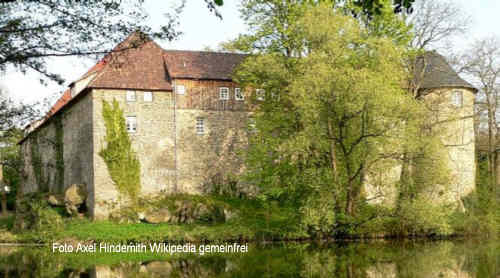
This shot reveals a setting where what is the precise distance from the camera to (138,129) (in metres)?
28.5

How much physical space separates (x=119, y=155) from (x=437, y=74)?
15511 mm

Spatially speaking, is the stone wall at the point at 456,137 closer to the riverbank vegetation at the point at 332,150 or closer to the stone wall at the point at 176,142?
the riverbank vegetation at the point at 332,150

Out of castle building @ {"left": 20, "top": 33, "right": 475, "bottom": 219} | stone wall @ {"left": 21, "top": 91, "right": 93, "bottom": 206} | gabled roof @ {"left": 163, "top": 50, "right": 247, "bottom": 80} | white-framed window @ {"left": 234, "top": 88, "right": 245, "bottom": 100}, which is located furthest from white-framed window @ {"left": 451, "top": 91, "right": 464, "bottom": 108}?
stone wall @ {"left": 21, "top": 91, "right": 93, "bottom": 206}

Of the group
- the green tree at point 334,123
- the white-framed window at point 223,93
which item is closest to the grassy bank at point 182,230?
the green tree at point 334,123

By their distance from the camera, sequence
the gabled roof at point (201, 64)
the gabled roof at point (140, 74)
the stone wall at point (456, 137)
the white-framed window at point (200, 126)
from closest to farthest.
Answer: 1. the stone wall at point (456, 137)
2. the gabled roof at point (140, 74)
3. the gabled roof at point (201, 64)
4. the white-framed window at point (200, 126)

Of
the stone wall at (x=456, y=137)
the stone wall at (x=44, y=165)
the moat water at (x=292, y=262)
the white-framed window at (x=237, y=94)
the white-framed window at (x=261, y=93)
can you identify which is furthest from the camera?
the stone wall at (x=44, y=165)

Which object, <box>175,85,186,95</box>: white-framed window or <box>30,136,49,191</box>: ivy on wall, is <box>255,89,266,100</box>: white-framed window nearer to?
<box>175,85,186,95</box>: white-framed window

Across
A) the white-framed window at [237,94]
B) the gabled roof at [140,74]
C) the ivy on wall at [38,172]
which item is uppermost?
the gabled roof at [140,74]

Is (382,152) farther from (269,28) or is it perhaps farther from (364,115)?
(269,28)

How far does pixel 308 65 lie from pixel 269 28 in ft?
13.5

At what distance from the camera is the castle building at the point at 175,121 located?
2802 centimetres

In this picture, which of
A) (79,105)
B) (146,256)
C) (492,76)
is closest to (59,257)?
(146,256)

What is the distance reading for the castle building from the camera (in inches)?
1103

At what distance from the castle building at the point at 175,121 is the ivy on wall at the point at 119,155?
24 centimetres
